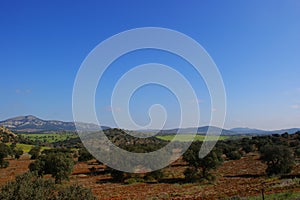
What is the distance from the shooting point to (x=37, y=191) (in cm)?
1302

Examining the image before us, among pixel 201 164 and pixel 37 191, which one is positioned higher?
pixel 37 191

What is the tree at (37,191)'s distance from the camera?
499 inches

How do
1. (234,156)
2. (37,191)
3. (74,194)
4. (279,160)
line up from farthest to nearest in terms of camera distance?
(234,156), (279,160), (74,194), (37,191)

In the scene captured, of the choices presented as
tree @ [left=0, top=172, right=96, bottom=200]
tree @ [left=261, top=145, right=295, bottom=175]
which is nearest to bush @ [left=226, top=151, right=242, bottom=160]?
tree @ [left=261, top=145, right=295, bottom=175]

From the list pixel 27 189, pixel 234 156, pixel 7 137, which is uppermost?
pixel 7 137

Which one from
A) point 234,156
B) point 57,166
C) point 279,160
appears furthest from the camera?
point 234,156

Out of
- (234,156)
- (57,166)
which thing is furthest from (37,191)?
(234,156)

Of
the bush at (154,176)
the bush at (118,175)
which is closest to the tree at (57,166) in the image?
the bush at (118,175)

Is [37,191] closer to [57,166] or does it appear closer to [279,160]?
[57,166]

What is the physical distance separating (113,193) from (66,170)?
12929 millimetres

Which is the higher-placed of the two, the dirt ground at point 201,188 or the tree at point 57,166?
the tree at point 57,166

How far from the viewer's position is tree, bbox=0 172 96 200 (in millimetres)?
12683

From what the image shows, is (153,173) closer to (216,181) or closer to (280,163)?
(216,181)

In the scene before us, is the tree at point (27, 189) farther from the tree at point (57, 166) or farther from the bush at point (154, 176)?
the bush at point (154, 176)
